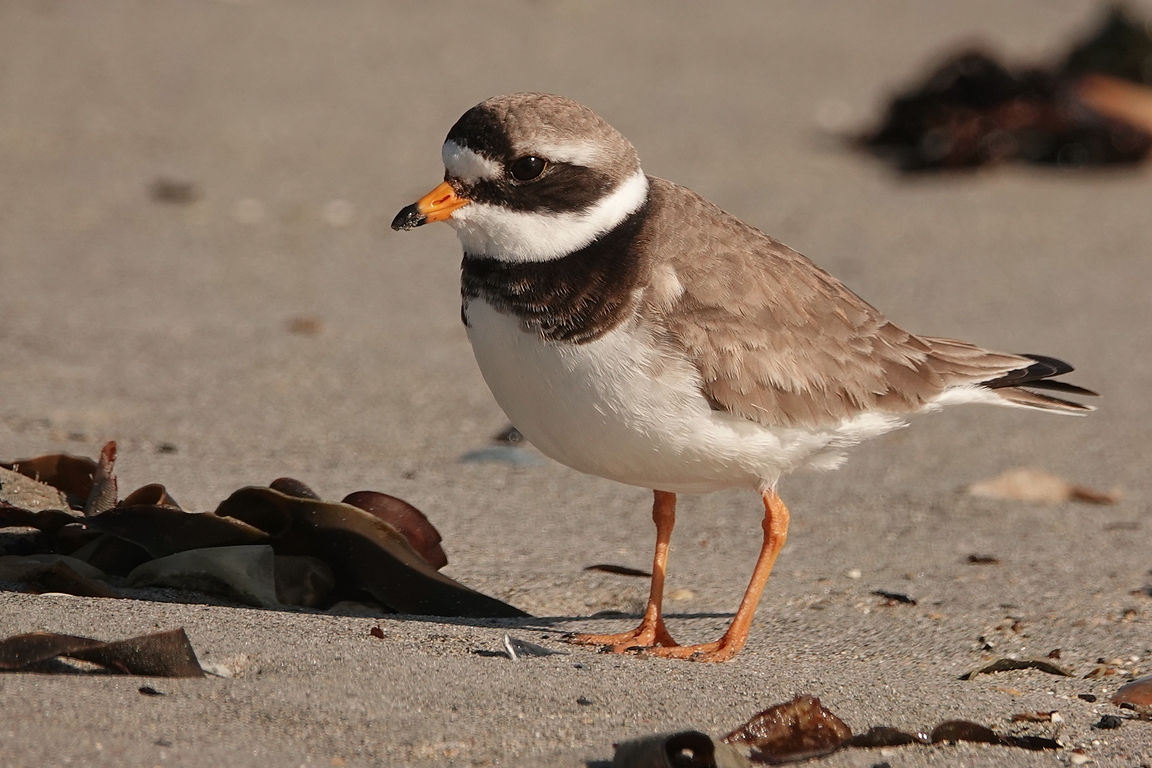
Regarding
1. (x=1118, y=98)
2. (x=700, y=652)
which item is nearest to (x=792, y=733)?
(x=700, y=652)

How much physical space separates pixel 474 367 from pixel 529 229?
3045 mm

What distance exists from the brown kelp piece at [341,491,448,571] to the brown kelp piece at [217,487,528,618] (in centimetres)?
11

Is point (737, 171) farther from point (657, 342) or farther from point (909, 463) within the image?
point (657, 342)

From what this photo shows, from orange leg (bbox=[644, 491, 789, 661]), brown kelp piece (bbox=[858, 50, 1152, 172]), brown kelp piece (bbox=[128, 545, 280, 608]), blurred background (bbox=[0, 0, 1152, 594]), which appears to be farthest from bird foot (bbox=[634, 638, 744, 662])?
brown kelp piece (bbox=[858, 50, 1152, 172])

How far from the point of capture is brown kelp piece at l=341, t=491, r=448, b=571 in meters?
4.62

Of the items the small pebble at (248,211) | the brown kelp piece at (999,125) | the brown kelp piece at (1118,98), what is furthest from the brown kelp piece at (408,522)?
the brown kelp piece at (1118,98)

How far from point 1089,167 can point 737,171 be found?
8.62 feet

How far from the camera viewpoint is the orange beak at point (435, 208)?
412cm

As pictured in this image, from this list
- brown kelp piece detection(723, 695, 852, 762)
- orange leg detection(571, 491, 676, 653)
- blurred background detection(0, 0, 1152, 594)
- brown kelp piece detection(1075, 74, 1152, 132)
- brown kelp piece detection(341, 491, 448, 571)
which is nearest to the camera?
brown kelp piece detection(723, 695, 852, 762)

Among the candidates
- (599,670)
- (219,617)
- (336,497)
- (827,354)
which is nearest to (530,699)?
(599,670)

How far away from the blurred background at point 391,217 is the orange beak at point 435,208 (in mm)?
1352

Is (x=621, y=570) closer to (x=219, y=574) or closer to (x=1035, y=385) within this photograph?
(x=219, y=574)

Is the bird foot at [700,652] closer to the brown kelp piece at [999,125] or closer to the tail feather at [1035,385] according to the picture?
the tail feather at [1035,385]

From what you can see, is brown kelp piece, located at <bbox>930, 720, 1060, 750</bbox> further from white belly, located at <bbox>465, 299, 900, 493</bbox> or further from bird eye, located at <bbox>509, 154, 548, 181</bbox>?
bird eye, located at <bbox>509, 154, 548, 181</bbox>
